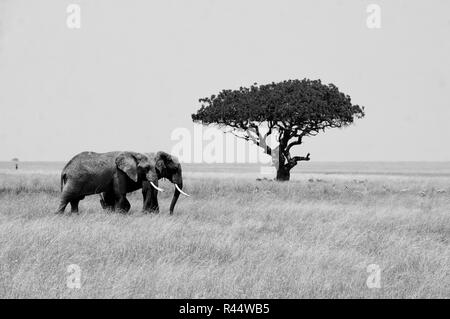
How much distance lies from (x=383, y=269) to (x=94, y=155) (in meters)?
8.97

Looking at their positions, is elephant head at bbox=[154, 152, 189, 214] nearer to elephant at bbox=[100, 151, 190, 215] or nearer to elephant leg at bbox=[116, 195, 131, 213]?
elephant at bbox=[100, 151, 190, 215]

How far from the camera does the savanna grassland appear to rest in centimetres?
699

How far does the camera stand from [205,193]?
870 inches

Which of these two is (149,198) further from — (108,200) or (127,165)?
(108,200)

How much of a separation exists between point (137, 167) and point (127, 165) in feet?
1.11

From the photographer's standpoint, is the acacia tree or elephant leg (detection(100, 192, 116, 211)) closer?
elephant leg (detection(100, 192, 116, 211))

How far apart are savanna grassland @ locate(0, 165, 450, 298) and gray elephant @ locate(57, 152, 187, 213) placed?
81cm

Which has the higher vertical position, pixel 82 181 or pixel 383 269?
pixel 82 181

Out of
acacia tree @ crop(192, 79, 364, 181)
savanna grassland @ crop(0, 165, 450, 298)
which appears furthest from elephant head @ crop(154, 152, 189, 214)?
acacia tree @ crop(192, 79, 364, 181)

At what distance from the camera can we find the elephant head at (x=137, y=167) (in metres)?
14.7

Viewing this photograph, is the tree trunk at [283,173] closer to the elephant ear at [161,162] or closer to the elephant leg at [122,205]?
the elephant ear at [161,162]
